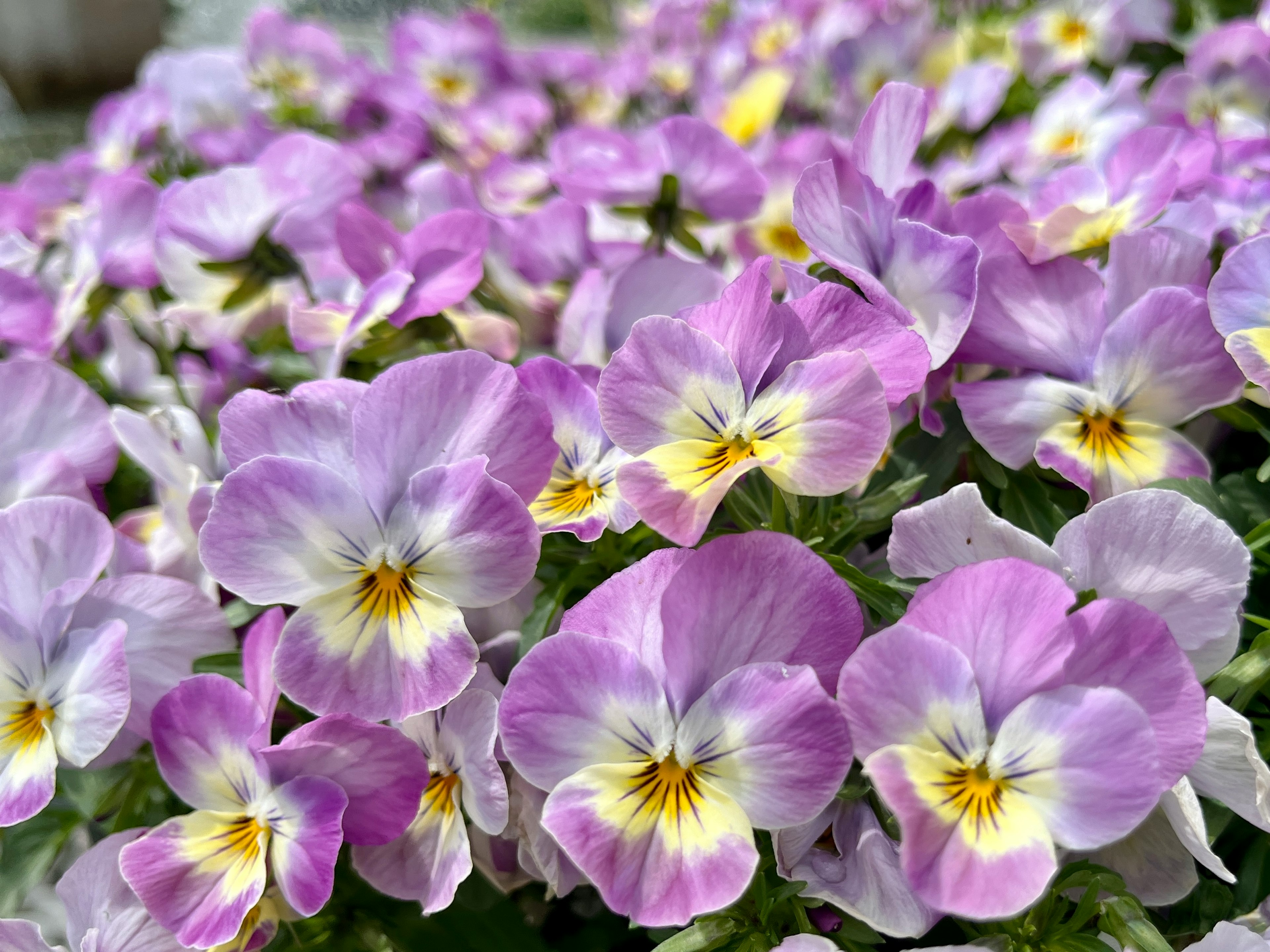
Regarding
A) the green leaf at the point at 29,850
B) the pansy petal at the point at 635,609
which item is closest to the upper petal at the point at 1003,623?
the pansy petal at the point at 635,609

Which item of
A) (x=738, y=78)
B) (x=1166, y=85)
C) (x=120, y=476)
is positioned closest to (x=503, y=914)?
(x=120, y=476)

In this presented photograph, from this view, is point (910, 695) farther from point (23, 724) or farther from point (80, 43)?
point (80, 43)

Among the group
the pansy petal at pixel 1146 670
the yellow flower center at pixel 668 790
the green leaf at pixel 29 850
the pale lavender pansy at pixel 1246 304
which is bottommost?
the green leaf at pixel 29 850

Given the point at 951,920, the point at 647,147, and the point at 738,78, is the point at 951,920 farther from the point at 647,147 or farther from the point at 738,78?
the point at 738,78

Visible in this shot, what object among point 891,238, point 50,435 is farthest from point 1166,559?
point 50,435

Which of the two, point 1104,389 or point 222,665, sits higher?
point 1104,389

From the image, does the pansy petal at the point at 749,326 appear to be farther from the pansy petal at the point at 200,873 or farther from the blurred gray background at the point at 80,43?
the blurred gray background at the point at 80,43

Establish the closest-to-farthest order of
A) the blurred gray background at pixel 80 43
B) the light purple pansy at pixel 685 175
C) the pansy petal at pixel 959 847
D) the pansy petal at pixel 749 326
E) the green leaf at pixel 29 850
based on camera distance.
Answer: the pansy petal at pixel 959 847 < the pansy petal at pixel 749 326 < the green leaf at pixel 29 850 < the light purple pansy at pixel 685 175 < the blurred gray background at pixel 80 43
